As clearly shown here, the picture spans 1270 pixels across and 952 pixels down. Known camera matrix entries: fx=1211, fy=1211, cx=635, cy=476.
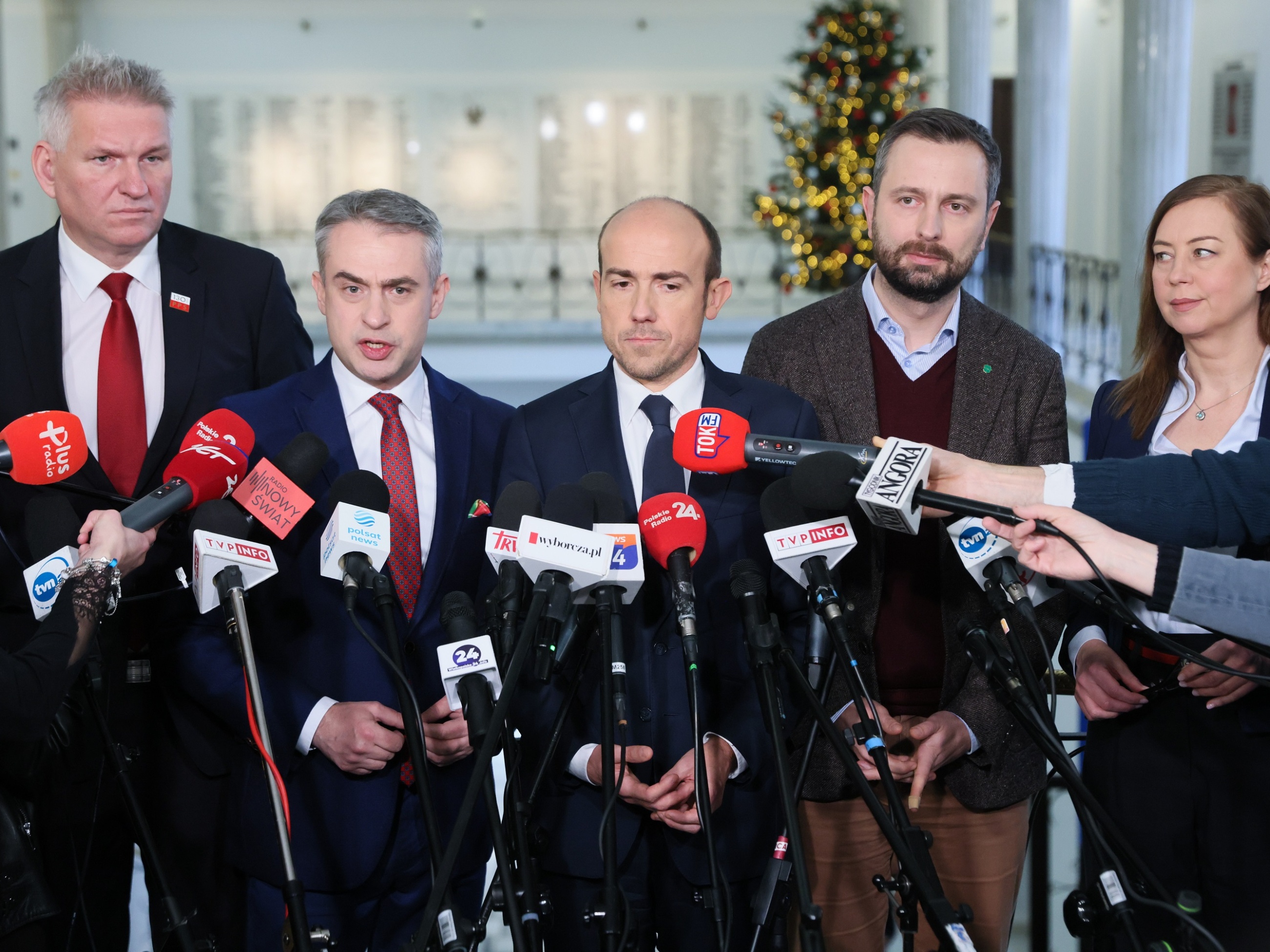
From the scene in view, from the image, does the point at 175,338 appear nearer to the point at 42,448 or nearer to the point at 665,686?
the point at 42,448

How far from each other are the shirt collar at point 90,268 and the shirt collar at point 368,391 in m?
0.48

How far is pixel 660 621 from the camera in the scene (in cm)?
179

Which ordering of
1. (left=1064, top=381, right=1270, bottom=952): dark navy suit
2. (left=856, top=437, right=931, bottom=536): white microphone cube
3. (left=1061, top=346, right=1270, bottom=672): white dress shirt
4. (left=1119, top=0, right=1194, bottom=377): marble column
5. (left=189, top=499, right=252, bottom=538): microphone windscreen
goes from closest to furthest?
(left=856, top=437, right=931, bottom=536): white microphone cube < (left=189, top=499, right=252, bottom=538): microphone windscreen < (left=1064, top=381, right=1270, bottom=952): dark navy suit < (left=1061, top=346, right=1270, bottom=672): white dress shirt < (left=1119, top=0, right=1194, bottom=377): marble column

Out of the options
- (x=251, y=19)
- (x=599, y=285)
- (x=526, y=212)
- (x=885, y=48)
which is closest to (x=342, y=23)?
(x=251, y=19)

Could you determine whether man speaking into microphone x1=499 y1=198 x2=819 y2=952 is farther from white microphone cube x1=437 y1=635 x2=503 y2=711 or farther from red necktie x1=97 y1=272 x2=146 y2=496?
red necktie x1=97 y1=272 x2=146 y2=496

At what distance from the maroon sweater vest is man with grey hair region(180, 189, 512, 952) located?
0.67m

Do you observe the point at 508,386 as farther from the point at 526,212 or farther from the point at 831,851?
the point at 831,851

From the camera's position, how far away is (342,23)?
13.6m

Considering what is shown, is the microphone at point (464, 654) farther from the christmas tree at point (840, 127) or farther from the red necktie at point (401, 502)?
the christmas tree at point (840, 127)

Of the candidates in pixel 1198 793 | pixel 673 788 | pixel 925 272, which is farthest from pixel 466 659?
pixel 1198 793

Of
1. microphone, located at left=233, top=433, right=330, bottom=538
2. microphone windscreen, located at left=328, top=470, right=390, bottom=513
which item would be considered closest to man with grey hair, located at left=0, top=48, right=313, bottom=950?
microphone, located at left=233, top=433, right=330, bottom=538

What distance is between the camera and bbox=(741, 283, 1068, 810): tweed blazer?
6.47 feet

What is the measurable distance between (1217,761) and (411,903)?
123 cm

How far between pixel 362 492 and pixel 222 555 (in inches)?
7.3
